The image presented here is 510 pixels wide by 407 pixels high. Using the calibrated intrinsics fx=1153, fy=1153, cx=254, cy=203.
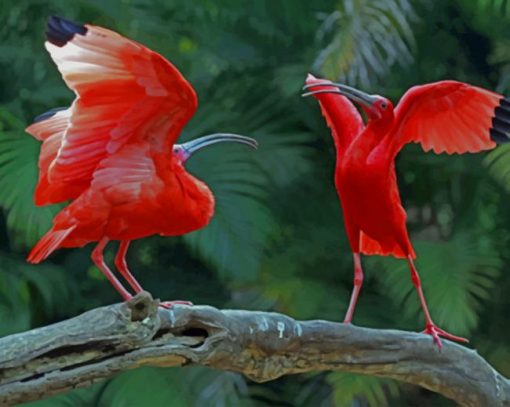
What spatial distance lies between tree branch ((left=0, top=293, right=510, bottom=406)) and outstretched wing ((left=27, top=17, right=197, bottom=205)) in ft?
0.85

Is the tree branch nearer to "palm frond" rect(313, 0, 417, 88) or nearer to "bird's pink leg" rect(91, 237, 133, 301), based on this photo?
"bird's pink leg" rect(91, 237, 133, 301)

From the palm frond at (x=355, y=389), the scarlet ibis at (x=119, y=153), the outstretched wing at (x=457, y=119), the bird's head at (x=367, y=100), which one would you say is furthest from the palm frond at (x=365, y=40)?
the scarlet ibis at (x=119, y=153)

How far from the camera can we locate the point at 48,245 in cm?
163

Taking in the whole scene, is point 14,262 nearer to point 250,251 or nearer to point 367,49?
point 250,251

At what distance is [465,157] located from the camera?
10.6 feet

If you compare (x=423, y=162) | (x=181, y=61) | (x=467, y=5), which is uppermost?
(x=467, y=5)

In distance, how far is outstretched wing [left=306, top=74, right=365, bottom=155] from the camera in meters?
1.78

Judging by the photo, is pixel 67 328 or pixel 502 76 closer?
pixel 67 328

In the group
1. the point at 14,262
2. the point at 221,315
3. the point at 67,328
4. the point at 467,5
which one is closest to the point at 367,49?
the point at 467,5

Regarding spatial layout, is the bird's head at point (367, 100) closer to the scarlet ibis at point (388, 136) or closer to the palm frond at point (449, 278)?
the scarlet ibis at point (388, 136)

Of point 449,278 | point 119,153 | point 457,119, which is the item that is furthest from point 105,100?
point 449,278

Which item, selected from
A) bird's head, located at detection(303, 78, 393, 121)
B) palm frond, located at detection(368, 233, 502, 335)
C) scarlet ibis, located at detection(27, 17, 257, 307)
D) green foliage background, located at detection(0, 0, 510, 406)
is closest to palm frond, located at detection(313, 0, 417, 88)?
green foliage background, located at detection(0, 0, 510, 406)

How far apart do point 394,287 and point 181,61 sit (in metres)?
0.84

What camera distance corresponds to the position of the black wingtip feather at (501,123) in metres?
1.80
